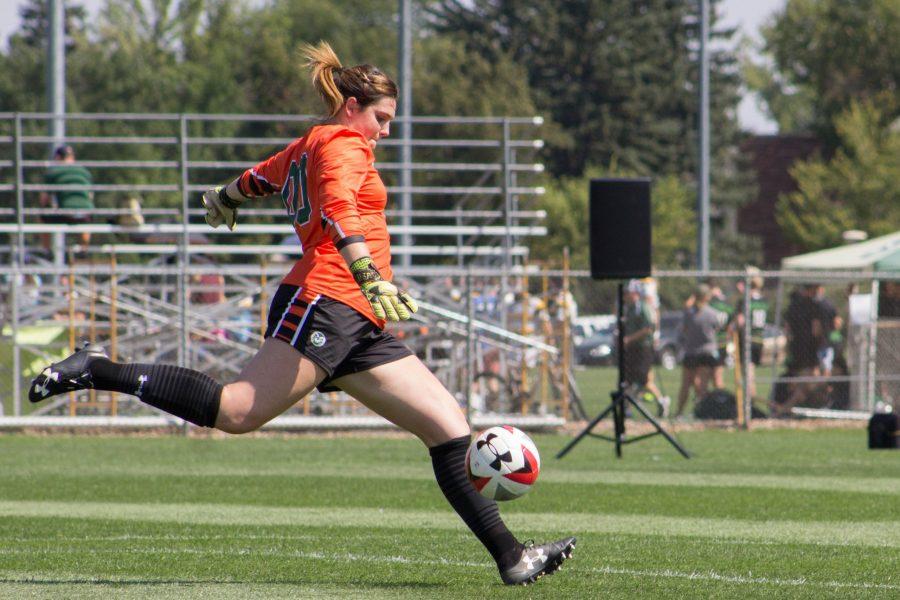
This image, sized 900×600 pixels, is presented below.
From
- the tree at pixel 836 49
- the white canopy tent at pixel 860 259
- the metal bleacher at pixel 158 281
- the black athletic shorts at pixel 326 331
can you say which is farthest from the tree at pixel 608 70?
the black athletic shorts at pixel 326 331

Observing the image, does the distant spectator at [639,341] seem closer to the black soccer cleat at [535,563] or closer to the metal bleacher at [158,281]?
the metal bleacher at [158,281]

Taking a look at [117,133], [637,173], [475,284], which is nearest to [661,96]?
[637,173]

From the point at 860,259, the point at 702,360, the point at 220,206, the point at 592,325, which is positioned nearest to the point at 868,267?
the point at 860,259

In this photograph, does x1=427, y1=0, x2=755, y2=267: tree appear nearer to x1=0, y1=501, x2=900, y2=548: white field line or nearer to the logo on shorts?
x1=0, y1=501, x2=900, y2=548: white field line

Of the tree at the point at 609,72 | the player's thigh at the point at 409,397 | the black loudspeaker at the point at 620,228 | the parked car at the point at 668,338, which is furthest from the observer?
the tree at the point at 609,72

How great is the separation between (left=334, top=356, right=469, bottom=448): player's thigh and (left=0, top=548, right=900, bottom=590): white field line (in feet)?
3.56

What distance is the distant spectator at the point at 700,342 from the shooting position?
2022 centimetres

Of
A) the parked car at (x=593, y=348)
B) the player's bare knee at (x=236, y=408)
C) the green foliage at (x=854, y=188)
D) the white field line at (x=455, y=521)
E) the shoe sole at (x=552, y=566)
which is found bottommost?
the parked car at (x=593, y=348)

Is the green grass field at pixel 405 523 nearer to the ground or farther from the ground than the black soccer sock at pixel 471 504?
nearer to the ground

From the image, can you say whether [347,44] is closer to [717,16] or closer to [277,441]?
[717,16]

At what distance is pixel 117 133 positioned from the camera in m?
43.1

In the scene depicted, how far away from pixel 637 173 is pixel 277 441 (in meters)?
43.3

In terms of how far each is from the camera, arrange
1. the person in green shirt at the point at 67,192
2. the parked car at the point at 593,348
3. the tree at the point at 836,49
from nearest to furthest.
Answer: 1. the person in green shirt at the point at 67,192
2. the parked car at the point at 593,348
3. the tree at the point at 836,49

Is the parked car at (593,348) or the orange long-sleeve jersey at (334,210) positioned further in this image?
the parked car at (593,348)
